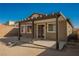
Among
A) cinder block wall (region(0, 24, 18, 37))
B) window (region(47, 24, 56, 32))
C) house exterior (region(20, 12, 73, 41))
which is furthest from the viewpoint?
cinder block wall (region(0, 24, 18, 37))

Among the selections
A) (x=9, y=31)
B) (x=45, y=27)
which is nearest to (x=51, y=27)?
(x=45, y=27)

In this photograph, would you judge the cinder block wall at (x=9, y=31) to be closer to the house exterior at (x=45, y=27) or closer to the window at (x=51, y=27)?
the house exterior at (x=45, y=27)

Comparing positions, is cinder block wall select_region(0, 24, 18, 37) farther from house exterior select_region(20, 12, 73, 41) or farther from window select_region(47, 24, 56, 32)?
window select_region(47, 24, 56, 32)

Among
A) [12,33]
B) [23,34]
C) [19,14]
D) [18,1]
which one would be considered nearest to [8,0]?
[18,1]

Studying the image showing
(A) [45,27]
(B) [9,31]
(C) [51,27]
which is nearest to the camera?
(C) [51,27]

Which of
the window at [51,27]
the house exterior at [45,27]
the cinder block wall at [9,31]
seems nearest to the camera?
the house exterior at [45,27]

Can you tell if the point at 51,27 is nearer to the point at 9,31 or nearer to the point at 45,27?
the point at 45,27

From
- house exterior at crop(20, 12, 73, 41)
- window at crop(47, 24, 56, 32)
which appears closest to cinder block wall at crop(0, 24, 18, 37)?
house exterior at crop(20, 12, 73, 41)

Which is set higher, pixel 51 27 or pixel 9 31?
pixel 51 27

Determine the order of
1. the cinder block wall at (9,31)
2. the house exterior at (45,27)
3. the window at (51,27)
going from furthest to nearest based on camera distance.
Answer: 1. the cinder block wall at (9,31)
2. the window at (51,27)
3. the house exterior at (45,27)

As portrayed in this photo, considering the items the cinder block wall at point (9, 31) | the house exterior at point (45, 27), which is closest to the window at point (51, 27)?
the house exterior at point (45, 27)

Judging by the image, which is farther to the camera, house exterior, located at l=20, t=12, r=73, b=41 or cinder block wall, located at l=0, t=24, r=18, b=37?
cinder block wall, located at l=0, t=24, r=18, b=37

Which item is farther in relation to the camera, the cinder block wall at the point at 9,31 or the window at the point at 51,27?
A: the cinder block wall at the point at 9,31

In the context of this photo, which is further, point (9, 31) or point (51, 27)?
point (9, 31)
